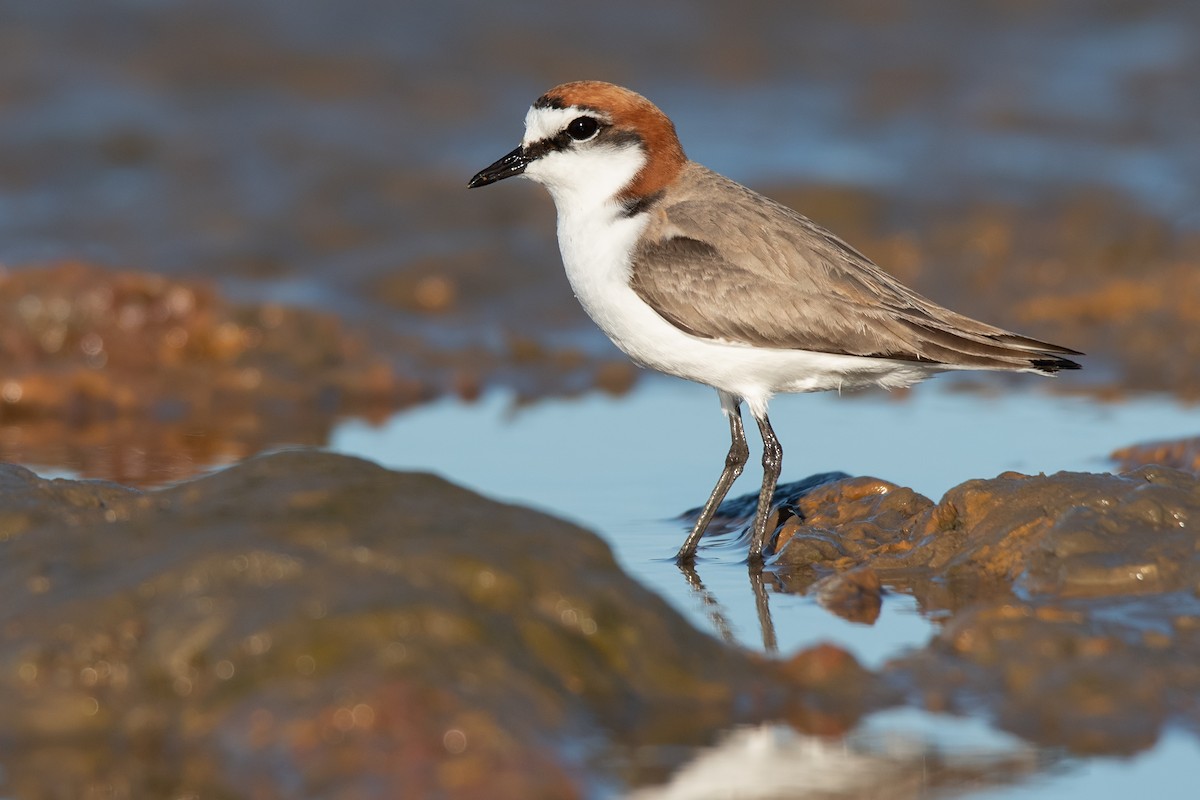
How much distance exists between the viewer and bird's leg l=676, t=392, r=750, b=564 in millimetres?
7191

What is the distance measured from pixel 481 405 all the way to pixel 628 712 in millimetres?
5509

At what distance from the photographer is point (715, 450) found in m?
9.25

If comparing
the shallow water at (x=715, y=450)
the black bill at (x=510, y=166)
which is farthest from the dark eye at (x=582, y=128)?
the shallow water at (x=715, y=450)

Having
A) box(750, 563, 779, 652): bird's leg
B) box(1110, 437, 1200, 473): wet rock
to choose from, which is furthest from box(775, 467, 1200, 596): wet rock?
box(1110, 437, 1200, 473): wet rock

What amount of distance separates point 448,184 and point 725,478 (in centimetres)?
637

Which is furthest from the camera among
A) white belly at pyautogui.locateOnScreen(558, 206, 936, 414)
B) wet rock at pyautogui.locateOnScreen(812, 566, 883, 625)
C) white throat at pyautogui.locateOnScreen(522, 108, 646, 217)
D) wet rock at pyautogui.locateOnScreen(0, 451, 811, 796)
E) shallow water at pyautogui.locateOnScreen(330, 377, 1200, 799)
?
white throat at pyautogui.locateOnScreen(522, 108, 646, 217)

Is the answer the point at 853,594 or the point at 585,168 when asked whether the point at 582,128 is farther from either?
the point at 853,594

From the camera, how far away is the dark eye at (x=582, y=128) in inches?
301

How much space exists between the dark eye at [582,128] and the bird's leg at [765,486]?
1.51 meters

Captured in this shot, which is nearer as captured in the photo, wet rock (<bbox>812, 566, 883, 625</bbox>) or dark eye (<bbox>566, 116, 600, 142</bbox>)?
wet rock (<bbox>812, 566, 883, 625</bbox>)

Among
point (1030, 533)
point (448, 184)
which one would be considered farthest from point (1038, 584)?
point (448, 184)

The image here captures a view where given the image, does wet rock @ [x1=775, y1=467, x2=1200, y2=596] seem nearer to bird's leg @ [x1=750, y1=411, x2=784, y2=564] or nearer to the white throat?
bird's leg @ [x1=750, y1=411, x2=784, y2=564]

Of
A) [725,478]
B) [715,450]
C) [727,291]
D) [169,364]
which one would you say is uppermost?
[727,291]

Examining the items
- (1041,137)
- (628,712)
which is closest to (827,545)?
(628,712)
